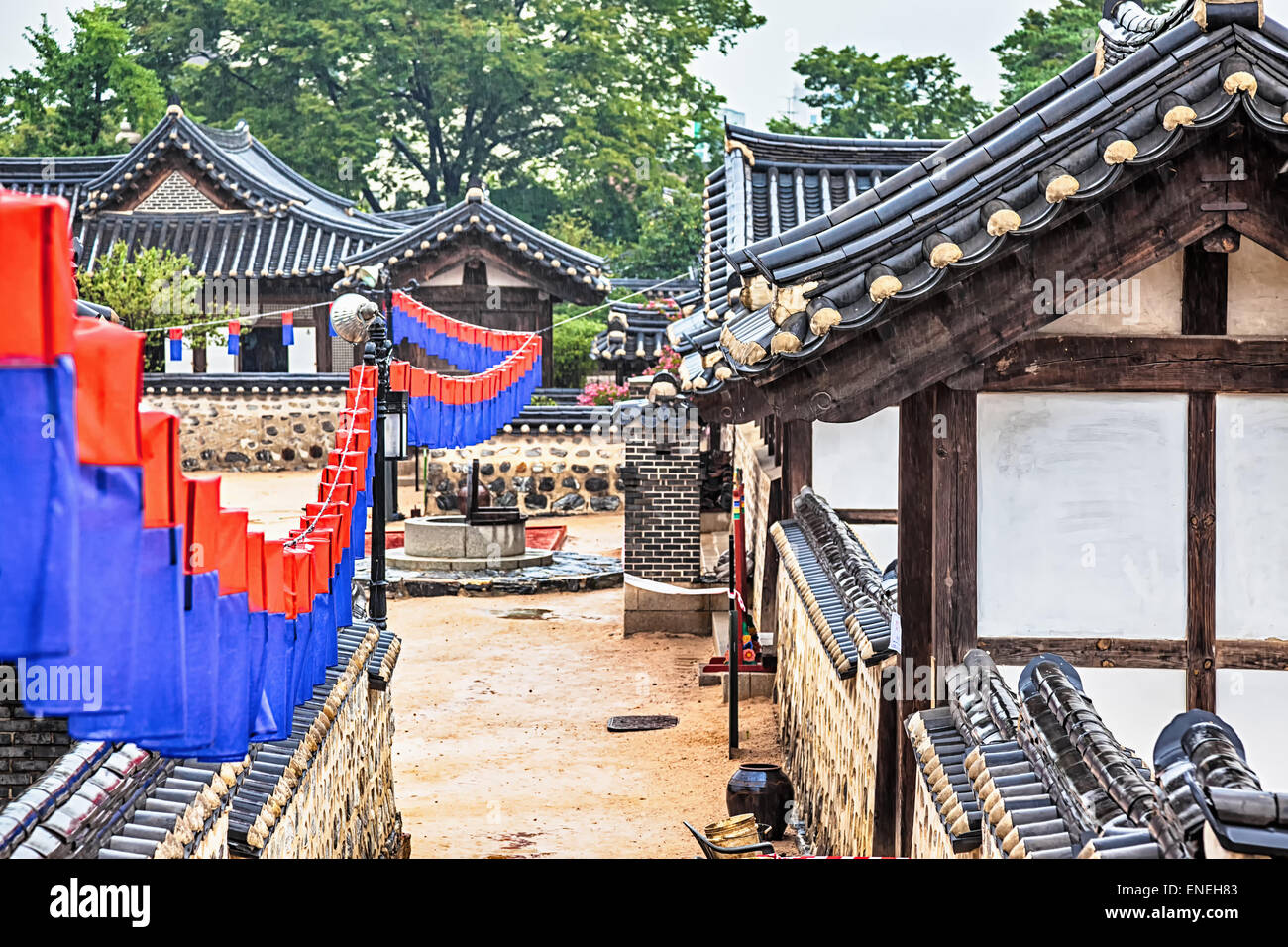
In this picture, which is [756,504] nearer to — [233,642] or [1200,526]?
[1200,526]

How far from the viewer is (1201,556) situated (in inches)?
256

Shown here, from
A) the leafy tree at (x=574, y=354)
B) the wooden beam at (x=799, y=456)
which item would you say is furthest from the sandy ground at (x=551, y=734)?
Result: the leafy tree at (x=574, y=354)

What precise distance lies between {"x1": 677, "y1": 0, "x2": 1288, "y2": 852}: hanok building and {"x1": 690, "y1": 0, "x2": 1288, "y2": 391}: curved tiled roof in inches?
0.6

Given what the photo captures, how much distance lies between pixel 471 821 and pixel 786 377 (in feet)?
19.2

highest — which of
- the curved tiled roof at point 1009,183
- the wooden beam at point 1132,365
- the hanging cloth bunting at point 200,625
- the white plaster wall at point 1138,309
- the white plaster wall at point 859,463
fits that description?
the curved tiled roof at point 1009,183

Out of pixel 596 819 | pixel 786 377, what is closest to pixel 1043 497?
pixel 786 377

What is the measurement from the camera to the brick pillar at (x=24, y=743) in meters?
6.51

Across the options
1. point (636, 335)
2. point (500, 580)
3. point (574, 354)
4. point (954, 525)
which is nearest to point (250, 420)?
point (574, 354)

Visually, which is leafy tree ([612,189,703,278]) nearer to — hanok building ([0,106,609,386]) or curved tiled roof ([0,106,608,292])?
hanok building ([0,106,609,386])

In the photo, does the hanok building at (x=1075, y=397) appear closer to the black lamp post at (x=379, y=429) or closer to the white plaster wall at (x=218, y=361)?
the black lamp post at (x=379, y=429)

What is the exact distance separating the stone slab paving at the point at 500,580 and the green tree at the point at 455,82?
25.7 meters
